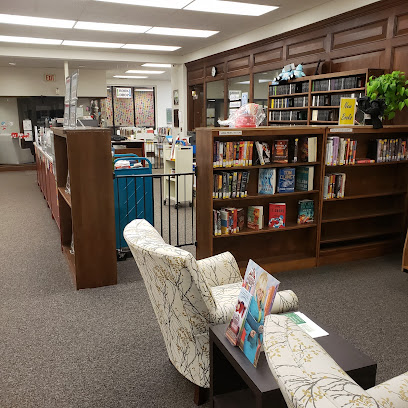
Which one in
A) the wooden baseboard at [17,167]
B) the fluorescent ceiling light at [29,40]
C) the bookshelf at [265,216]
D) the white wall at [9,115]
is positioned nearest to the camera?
the bookshelf at [265,216]

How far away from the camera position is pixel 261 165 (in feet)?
12.4

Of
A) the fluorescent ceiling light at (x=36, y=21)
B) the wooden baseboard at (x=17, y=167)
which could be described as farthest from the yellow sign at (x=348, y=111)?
the wooden baseboard at (x=17, y=167)

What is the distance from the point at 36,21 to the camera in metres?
7.09

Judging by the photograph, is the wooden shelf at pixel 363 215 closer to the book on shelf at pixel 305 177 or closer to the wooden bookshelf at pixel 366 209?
the wooden bookshelf at pixel 366 209

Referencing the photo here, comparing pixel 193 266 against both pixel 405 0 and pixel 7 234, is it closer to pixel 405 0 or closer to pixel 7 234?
pixel 7 234

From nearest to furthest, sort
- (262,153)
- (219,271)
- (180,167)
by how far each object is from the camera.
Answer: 1. (219,271)
2. (262,153)
3. (180,167)

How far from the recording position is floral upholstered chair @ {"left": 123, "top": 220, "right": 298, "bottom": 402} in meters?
1.77

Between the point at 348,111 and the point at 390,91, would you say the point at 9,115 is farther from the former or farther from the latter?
the point at 390,91

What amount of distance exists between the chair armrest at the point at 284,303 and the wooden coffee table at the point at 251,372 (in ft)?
0.85

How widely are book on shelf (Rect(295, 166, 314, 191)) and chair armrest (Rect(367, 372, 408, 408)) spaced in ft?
9.74

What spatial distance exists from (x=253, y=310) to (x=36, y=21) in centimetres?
734

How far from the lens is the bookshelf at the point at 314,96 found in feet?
17.9

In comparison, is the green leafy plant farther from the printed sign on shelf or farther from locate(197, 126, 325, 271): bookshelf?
the printed sign on shelf

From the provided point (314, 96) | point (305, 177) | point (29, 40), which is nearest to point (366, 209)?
point (305, 177)
